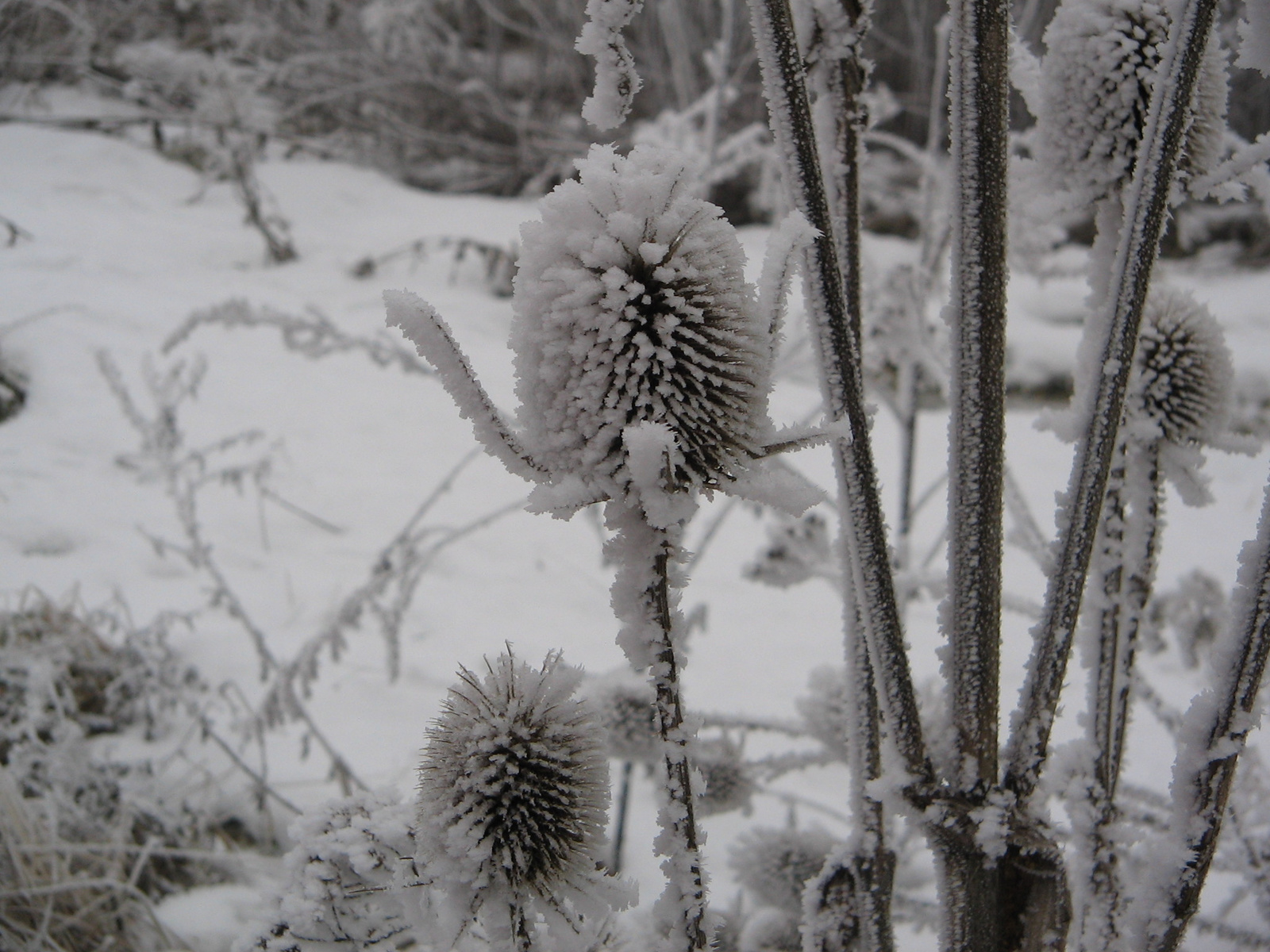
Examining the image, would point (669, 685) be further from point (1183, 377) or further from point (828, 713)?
point (828, 713)

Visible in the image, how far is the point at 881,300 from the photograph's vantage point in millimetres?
1348

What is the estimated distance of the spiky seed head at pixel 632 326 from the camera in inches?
12.6

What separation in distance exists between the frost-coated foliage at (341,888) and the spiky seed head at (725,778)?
49cm

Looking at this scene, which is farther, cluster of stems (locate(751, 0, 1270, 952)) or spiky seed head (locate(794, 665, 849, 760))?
spiky seed head (locate(794, 665, 849, 760))

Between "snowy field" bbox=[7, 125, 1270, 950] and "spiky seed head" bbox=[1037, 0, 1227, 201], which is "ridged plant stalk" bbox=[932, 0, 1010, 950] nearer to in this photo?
"spiky seed head" bbox=[1037, 0, 1227, 201]

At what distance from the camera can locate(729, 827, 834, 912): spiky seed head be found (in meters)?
0.83

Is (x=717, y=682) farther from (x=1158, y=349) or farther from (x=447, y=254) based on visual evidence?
(x=447, y=254)

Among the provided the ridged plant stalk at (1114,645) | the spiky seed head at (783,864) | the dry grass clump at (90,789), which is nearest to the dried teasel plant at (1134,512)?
the ridged plant stalk at (1114,645)

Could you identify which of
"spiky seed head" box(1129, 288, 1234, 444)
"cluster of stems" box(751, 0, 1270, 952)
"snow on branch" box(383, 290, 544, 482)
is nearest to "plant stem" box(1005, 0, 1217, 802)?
"cluster of stems" box(751, 0, 1270, 952)

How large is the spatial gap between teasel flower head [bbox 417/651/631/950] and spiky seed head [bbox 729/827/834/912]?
48 centimetres

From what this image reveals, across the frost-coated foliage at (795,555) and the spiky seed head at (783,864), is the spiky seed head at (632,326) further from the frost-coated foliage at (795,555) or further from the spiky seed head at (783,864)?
the frost-coated foliage at (795,555)

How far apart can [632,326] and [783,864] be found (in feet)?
2.33

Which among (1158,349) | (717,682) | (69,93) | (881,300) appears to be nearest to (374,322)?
(717,682)

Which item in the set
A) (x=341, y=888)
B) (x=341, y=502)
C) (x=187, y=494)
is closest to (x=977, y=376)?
(x=341, y=888)
